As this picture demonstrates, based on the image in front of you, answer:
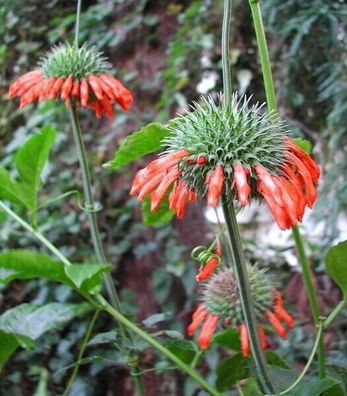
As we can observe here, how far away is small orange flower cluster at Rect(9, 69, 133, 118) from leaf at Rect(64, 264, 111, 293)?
27cm

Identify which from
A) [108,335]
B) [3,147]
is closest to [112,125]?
[3,147]

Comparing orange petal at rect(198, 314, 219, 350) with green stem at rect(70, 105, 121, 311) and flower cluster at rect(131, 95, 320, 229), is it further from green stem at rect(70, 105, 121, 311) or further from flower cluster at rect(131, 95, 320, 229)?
flower cluster at rect(131, 95, 320, 229)

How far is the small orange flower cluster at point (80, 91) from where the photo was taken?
95cm

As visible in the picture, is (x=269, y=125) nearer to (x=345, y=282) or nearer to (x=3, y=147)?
(x=345, y=282)

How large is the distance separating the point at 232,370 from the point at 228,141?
49 centimetres

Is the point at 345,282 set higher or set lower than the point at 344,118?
lower

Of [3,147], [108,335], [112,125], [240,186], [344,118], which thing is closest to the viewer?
[240,186]

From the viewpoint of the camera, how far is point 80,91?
37.9 inches

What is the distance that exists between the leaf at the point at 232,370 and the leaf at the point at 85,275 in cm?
27

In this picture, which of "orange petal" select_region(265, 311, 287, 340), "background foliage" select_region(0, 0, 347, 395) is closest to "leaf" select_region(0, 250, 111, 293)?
"orange petal" select_region(265, 311, 287, 340)

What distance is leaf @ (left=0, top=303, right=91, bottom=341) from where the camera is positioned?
919 mm

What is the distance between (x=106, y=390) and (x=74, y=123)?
3.48ft

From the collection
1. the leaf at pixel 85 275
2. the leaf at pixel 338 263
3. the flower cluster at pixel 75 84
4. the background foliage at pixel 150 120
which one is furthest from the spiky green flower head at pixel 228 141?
the background foliage at pixel 150 120

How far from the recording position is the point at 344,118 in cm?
149
